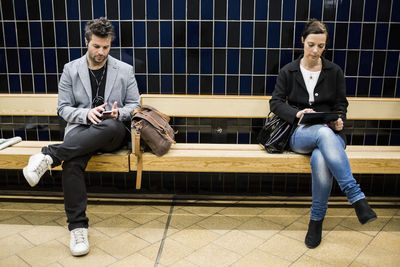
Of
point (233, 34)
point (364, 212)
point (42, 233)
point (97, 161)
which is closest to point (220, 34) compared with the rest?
point (233, 34)

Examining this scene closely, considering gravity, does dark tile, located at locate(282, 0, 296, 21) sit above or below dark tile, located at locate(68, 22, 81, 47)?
above

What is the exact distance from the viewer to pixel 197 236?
257cm

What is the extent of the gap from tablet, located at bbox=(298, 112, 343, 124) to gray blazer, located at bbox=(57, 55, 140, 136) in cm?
122

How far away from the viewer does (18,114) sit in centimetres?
327

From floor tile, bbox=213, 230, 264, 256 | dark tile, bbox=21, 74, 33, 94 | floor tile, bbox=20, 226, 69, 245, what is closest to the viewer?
floor tile, bbox=213, 230, 264, 256

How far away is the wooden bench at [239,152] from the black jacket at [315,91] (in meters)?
0.35

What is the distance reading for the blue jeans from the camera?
2.27 m

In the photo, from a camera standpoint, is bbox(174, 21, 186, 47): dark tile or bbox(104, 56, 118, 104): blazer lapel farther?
bbox(174, 21, 186, 47): dark tile

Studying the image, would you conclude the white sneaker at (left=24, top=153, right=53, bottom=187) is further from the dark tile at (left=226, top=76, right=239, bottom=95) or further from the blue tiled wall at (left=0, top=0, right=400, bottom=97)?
the dark tile at (left=226, top=76, right=239, bottom=95)

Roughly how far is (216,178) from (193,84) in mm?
894

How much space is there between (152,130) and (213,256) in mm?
926

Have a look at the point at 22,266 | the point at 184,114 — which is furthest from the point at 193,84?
the point at 22,266

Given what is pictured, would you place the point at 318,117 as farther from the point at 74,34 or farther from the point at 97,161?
the point at 74,34

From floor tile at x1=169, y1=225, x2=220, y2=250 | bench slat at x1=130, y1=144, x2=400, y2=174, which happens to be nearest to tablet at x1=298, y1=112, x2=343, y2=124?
bench slat at x1=130, y1=144, x2=400, y2=174
